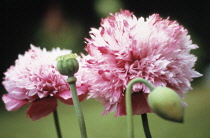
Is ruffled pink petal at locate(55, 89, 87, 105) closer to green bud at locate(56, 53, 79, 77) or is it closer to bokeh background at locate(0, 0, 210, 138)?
green bud at locate(56, 53, 79, 77)

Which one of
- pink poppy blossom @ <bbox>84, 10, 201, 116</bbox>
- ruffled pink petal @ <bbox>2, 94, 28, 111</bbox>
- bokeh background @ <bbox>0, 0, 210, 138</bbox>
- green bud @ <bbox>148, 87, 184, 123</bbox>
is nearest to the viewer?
green bud @ <bbox>148, 87, 184, 123</bbox>

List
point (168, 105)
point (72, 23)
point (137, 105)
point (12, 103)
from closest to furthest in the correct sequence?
point (168, 105) < point (137, 105) < point (12, 103) < point (72, 23)

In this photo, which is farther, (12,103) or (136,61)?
(12,103)

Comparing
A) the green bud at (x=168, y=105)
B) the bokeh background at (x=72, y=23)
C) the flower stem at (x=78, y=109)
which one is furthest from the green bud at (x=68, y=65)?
the bokeh background at (x=72, y=23)

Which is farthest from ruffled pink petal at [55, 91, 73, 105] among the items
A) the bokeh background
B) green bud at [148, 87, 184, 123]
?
the bokeh background

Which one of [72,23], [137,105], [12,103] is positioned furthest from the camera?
[72,23]

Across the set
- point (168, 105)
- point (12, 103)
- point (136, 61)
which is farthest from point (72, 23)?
point (168, 105)

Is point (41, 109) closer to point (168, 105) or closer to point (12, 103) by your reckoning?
point (12, 103)
